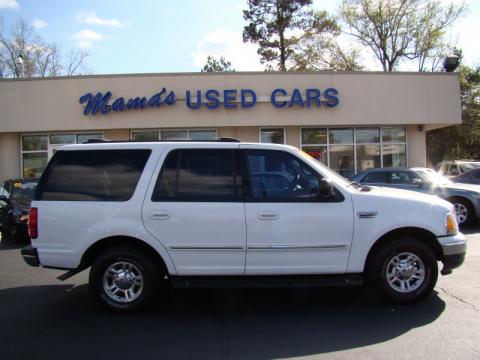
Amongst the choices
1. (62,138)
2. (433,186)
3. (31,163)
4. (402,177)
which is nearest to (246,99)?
(62,138)

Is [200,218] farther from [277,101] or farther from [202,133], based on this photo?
[202,133]

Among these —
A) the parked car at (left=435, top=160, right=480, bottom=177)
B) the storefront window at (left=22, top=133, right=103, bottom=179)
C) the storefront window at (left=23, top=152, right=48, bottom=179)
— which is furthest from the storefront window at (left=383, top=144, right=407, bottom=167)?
the storefront window at (left=23, top=152, right=48, bottom=179)

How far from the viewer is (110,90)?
18.2 meters

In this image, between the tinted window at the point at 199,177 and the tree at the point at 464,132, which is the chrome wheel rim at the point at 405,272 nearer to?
the tinted window at the point at 199,177

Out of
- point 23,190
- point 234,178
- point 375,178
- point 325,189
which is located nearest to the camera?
point 325,189

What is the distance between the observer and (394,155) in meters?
19.6

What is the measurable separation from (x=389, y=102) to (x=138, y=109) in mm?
10357

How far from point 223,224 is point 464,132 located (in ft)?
126

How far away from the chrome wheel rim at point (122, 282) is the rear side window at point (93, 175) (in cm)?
80

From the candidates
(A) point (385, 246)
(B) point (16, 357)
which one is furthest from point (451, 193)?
(B) point (16, 357)

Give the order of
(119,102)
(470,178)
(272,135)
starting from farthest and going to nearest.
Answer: (272,135)
(119,102)
(470,178)

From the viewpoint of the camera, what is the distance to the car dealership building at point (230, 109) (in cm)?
1806

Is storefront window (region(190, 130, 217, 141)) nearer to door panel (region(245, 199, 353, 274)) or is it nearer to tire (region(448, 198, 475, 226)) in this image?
tire (region(448, 198, 475, 226))

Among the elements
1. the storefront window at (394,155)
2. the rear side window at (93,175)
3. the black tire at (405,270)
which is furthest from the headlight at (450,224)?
the storefront window at (394,155)
